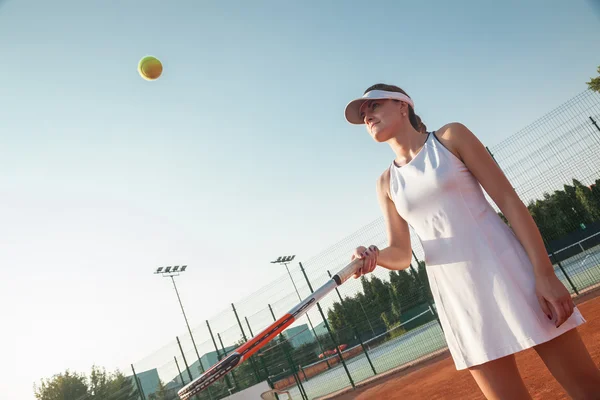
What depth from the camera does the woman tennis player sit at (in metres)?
1.40

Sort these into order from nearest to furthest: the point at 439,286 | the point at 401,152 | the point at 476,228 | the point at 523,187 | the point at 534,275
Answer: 1. the point at 534,275
2. the point at 476,228
3. the point at 439,286
4. the point at 401,152
5. the point at 523,187

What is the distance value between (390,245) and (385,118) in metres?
0.63

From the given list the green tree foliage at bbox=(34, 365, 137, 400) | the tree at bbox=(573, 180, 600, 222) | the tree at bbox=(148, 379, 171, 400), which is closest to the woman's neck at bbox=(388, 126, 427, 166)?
the tree at bbox=(573, 180, 600, 222)

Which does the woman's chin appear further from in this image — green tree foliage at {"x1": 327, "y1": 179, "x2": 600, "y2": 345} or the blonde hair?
green tree foliage at {"x1": 327, "y1": 179, "x2": 600, "y2": 345}

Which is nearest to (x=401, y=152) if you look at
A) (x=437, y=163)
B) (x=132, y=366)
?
(x=437, y=163)

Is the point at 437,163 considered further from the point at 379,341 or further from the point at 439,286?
the point at 379,341

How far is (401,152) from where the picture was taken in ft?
6.34

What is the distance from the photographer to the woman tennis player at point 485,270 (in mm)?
1398

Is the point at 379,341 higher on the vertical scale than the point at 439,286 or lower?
lower

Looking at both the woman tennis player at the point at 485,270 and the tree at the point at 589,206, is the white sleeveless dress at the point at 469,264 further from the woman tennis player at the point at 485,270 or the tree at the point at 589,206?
the tree at the point at 589,206

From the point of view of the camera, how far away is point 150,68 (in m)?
8.79

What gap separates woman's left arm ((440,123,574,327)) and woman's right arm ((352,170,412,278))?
0.44 meters

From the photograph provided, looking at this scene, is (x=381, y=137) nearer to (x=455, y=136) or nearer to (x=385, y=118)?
(x=385, y=118)

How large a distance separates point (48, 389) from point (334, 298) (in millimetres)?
27492
